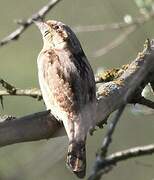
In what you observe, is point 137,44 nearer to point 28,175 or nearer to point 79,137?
point 79,137

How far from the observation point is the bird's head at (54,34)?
13.8ft

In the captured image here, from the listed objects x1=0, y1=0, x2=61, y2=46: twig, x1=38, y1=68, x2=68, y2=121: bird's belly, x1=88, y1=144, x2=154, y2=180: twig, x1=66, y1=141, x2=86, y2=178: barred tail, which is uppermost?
x1=88, y1=144, x2=154, y2=180: twig

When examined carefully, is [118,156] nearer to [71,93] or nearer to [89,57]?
[71,93]

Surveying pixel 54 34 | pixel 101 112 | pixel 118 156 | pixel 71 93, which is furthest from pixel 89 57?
pixel 118 156

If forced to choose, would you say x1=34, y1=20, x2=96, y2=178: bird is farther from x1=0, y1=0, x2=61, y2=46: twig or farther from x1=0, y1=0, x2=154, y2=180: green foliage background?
x1=0, y1=0, x2=154, y2=180: green foliage background

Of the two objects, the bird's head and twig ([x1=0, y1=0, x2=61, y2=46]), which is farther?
the bird's head

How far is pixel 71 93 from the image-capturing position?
3.58 metres

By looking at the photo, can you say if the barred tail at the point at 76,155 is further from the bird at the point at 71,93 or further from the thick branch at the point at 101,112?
the thick branch at the point at 101,112

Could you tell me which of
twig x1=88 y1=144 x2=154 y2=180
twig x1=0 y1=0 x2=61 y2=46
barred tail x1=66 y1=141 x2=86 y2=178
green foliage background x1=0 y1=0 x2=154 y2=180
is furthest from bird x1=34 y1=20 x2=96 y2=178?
twig x1=88 y1=144 x2=154 y2=180

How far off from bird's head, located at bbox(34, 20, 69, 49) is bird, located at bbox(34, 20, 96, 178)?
0.13 ft

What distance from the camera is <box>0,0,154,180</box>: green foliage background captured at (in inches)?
265

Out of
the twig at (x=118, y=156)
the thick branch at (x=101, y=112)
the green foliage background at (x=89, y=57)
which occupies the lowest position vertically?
the green foliage background at (x=89, y=57)

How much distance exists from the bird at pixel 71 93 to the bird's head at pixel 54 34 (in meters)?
0.04

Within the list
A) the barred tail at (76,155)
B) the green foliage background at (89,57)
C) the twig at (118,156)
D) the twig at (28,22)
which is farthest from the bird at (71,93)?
the twig at (118,156)
